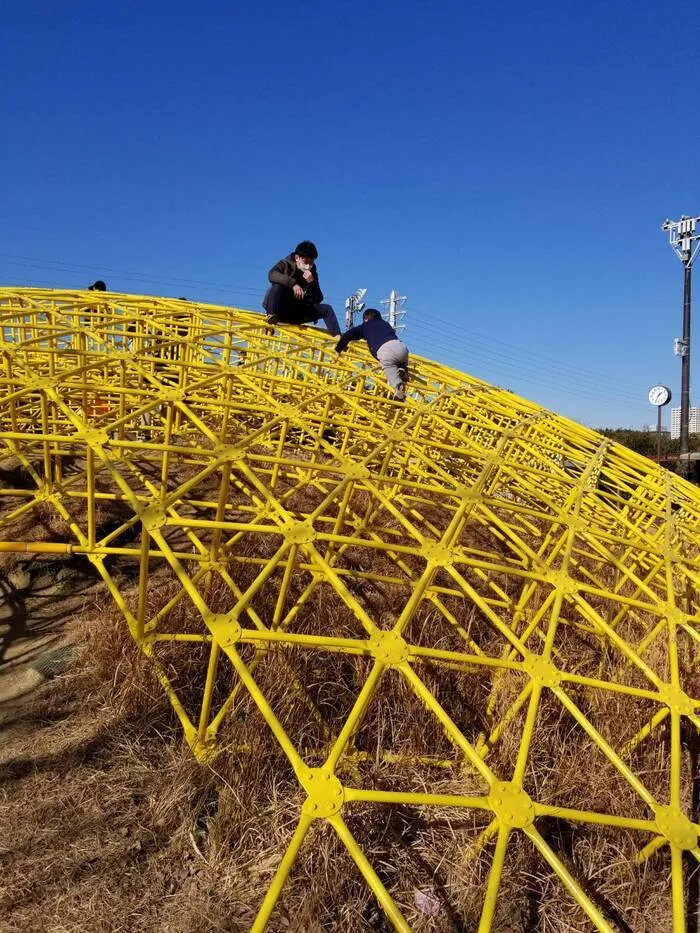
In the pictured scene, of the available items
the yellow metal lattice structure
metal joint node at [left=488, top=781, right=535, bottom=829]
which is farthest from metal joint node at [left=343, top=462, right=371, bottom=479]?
metal joint node at [left=488, top=781, right=535, bottom=829]

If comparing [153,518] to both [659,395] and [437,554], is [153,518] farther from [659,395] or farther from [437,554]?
[659,395]

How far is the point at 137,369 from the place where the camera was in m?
6.61

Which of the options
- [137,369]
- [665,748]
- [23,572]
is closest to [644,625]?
[665,748]

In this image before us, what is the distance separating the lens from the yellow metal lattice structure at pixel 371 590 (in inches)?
146

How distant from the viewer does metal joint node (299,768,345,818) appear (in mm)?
3117

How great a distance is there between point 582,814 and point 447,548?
6.52 ft

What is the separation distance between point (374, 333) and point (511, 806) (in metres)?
5.98

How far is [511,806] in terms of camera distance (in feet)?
11.1

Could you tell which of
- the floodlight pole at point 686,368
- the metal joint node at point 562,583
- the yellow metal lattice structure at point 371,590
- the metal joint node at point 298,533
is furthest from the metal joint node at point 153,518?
the floodlight pole at point 686,368

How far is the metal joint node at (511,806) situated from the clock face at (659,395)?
922 inches

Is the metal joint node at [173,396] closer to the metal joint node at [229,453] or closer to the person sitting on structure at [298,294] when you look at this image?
the metal joint node at [229,453]

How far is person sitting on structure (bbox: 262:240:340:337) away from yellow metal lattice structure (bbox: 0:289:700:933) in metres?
0.32

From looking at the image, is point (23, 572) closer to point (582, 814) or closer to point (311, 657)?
point (311, 657)

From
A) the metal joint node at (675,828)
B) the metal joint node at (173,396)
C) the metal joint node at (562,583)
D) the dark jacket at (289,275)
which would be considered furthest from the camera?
the dark jacket at (289,275)
